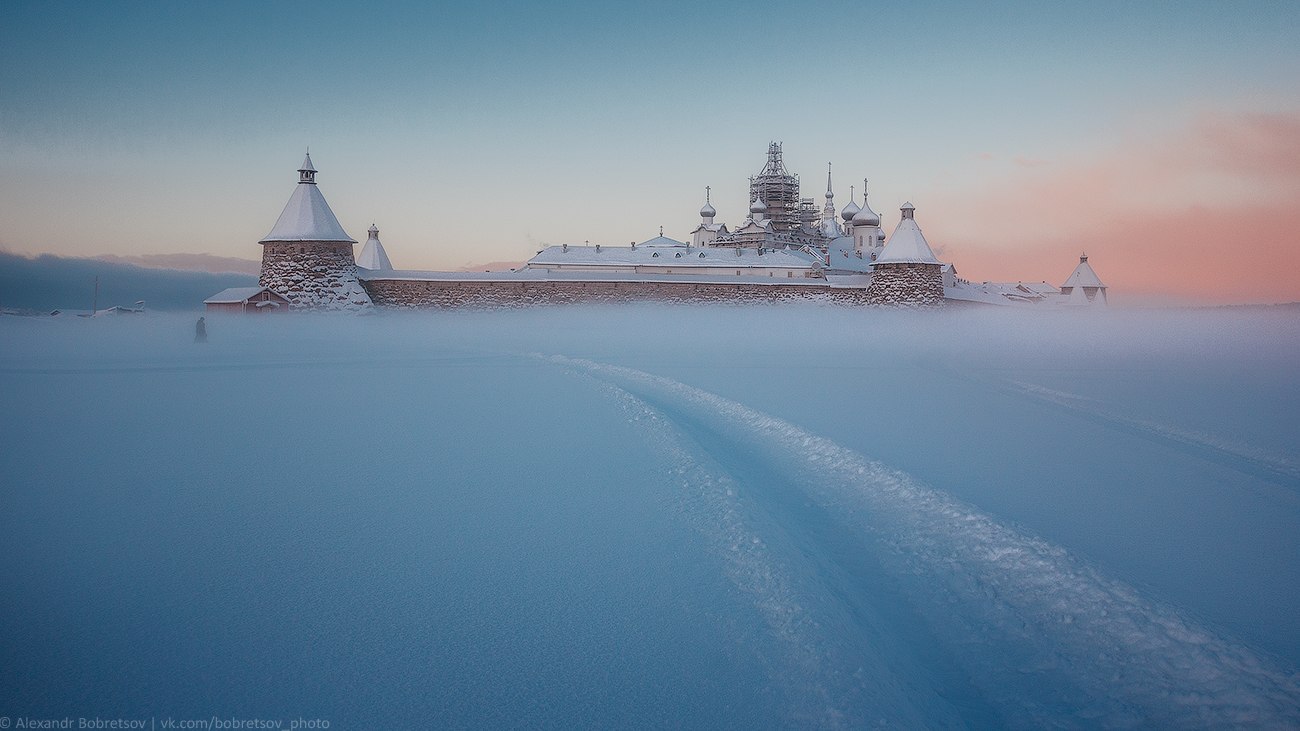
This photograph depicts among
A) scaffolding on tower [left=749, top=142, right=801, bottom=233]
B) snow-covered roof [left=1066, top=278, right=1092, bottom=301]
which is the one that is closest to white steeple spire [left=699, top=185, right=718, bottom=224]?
scaffolding on tower [left=749, top=142, right=801, bottom=233]

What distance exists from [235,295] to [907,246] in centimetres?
2812

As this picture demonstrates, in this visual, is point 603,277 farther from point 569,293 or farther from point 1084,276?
point 1084,276

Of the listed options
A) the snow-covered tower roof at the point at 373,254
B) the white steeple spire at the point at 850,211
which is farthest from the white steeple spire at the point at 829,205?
the snow-covered tower roof at the point at 373,254

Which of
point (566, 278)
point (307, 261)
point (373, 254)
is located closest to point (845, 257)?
point (566, 278)

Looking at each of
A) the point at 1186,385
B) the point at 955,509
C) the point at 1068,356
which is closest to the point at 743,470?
the point at 955,509

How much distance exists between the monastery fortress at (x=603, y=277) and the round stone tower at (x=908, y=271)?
4cm

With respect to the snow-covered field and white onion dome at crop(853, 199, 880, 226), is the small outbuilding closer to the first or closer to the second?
the snow-covered field

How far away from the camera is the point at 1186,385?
11.0 meters

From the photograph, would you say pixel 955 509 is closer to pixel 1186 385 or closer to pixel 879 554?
pixel 879 554

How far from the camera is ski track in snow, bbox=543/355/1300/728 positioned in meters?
2.75

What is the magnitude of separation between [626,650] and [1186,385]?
12096 mm

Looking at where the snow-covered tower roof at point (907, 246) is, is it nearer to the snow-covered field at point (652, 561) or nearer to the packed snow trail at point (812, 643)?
the snow-covered field at point (652, 561)

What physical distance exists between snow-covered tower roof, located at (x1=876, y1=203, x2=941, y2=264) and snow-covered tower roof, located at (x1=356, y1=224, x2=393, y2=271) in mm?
24447

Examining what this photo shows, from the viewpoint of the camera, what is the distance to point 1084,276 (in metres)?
45.3
